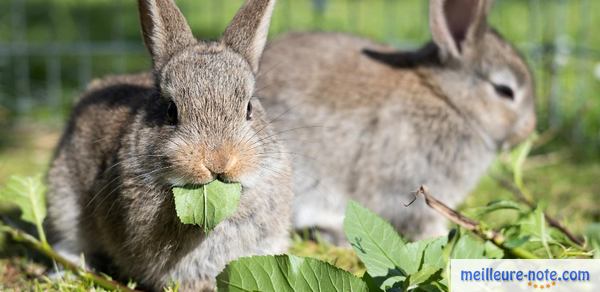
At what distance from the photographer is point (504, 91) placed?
421 cm

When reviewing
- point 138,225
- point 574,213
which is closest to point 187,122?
point 138,225

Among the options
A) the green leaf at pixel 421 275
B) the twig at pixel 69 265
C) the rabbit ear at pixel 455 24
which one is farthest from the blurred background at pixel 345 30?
the green leaf at pixel 421 275

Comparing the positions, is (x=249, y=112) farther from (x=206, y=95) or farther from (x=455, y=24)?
(x=455, y=24)

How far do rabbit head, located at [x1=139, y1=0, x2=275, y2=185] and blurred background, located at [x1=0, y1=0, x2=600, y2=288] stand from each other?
1.09 metres

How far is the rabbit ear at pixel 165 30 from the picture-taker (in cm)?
282

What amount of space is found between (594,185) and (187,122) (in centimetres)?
296

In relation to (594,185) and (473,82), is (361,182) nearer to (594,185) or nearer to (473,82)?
(473,82)

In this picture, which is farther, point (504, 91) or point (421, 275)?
point (504, 91)

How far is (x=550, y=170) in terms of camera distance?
5.13 metres

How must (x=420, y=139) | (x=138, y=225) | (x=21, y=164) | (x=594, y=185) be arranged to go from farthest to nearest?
(x=21, y=164) → (x=594, y=185) → (x=420, y=139) → (x=138, y=225)

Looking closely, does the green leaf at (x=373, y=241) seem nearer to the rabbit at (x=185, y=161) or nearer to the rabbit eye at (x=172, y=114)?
the rabbit at (x=185, y=161)

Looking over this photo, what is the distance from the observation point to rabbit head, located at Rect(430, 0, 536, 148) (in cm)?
415

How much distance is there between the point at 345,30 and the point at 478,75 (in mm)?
2380

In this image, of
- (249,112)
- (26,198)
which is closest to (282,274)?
(249,112)
